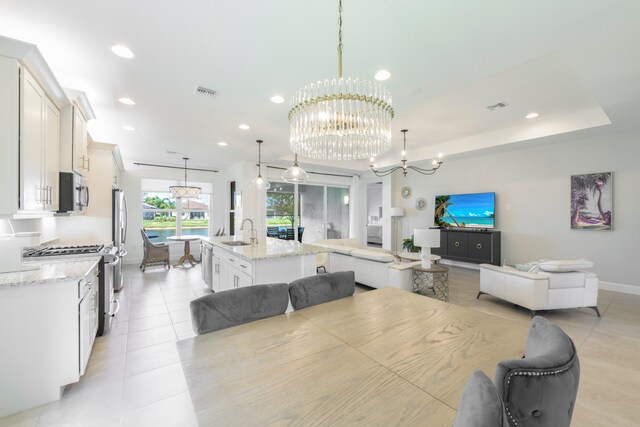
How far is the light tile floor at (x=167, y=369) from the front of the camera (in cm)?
179

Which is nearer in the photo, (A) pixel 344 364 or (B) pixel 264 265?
(A) pixel 344 364

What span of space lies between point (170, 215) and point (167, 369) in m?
6.47

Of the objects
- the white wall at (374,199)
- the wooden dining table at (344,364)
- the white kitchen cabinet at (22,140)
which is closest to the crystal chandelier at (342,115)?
the wooden dining table at (344,364)

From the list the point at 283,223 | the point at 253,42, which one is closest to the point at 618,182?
the point at 253,42

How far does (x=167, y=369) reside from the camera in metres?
2.34

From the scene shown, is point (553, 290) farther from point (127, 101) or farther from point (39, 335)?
point (127, 101)

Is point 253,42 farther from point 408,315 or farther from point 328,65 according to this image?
point 408,315

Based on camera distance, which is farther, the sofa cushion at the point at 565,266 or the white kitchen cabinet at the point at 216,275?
the white kitchen cabinet at the point at 216,275

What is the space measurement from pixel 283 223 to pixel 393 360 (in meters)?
7.09

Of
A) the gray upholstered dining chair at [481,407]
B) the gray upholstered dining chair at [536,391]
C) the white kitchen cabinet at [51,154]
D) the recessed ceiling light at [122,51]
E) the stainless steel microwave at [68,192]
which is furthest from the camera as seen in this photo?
the stainless steel microwave at [68,192]

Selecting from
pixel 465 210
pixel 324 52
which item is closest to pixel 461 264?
pixel 465 210

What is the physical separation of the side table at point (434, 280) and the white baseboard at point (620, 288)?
309 cm

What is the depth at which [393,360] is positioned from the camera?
43.3 inches

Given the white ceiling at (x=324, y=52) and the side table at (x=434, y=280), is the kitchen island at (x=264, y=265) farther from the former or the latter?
the white ceiling at (x=324, y=52)
